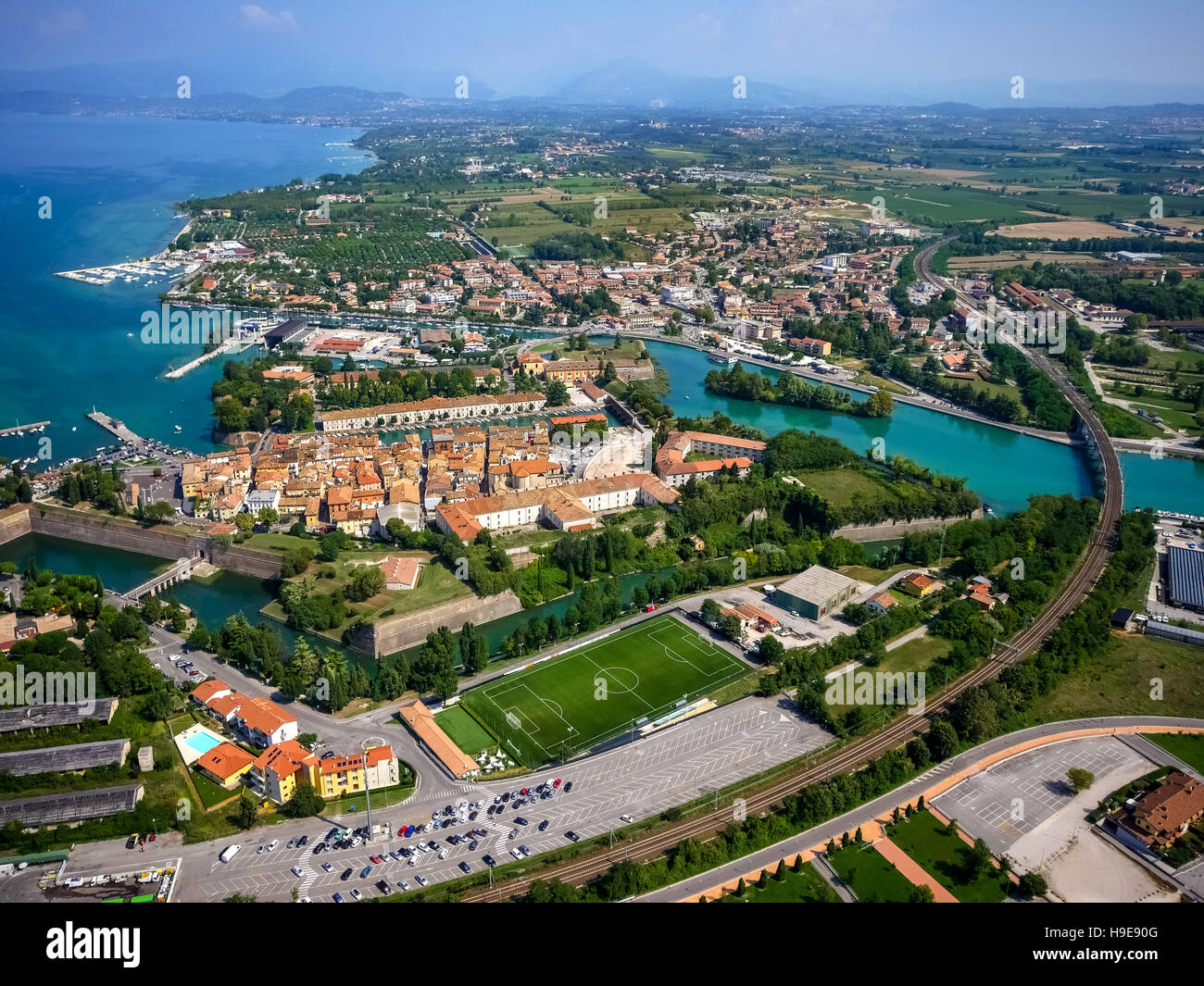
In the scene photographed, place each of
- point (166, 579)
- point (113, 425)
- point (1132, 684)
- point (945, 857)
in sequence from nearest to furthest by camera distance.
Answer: point (945, 857) → point (1132, 684) → point (166, 579) → point (113, 425)

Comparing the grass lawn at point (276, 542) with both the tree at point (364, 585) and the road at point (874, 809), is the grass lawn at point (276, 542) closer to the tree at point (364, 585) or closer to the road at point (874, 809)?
the tree at point (364, 585)

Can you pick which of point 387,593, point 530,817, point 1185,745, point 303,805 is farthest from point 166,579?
point 1185,745

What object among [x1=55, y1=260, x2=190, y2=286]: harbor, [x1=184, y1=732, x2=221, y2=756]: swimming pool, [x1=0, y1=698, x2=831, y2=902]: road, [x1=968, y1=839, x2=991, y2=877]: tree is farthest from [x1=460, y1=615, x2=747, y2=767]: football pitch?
[x1=55, y1=260, x2=190, y2=286]: harbor

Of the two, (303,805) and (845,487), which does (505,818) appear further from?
(845,487)

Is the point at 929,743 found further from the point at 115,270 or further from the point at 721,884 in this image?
the point at 115,270

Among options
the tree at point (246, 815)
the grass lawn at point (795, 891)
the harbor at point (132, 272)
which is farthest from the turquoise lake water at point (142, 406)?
the grass lawn at point (795, 891)

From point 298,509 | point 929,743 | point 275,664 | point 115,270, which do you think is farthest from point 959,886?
point 115,270
